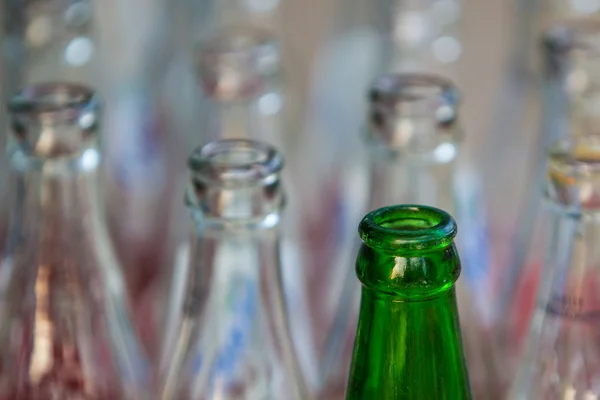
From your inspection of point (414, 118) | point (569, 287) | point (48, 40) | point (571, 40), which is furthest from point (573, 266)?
point (48, 40)

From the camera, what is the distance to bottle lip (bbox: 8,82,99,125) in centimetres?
47

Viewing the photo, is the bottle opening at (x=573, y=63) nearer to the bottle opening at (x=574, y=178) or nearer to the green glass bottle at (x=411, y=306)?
the bottle opening at (x=574, y=178)

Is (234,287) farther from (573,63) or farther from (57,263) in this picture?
(573,63)

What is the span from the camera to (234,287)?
1.45ft

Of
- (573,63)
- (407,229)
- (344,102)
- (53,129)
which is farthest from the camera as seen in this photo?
(344,102)

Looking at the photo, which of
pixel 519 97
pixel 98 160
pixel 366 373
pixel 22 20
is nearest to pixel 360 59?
pixel 519 97

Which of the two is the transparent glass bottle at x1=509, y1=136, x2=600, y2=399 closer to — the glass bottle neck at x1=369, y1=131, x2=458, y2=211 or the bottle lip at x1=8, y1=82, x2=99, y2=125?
the glass bottle neck at x1=369, y1=131, x2=458, y2=211

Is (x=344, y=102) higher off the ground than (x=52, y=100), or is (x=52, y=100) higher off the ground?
(x=52, y=100)

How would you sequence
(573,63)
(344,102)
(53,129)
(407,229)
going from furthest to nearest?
(344,102) → (573,63) → (53,129) → (407,229)

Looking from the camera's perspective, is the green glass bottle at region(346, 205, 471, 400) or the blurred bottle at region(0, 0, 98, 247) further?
the blurred bottle at region(0, 0, 98, 247)

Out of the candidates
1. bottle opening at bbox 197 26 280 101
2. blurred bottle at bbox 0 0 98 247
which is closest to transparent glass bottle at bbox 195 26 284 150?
bottle opening at bbox 197 26 280 101

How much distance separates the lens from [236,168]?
0.42 meters

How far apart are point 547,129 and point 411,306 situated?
1.06 ft

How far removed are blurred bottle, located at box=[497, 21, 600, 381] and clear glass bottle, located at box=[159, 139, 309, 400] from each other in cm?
19
